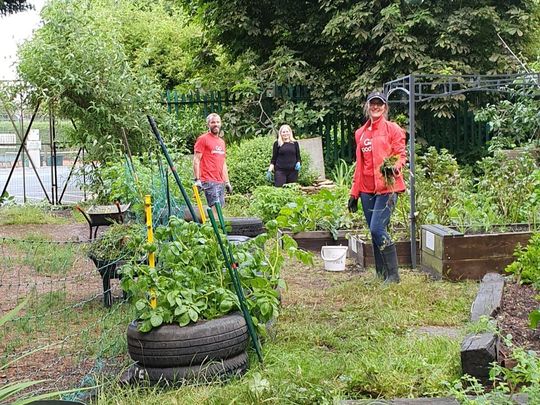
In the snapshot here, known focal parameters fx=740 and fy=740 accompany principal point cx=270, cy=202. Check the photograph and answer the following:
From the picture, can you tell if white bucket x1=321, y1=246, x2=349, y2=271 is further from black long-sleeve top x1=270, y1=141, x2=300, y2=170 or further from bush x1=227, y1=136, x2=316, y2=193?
bush x1=227, y1=136, x2=316, y2=193

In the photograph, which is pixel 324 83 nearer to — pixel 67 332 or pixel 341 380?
pixel 67 332

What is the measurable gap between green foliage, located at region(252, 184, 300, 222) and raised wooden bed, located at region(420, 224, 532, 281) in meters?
2.99

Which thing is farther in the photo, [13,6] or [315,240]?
[13,6]

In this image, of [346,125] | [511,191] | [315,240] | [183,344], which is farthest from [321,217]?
[346,125]

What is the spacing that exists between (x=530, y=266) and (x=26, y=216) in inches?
399

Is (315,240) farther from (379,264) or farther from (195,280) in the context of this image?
(195,280)

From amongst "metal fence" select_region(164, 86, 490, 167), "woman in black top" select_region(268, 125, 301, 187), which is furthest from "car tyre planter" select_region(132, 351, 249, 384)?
"metal fence" select_region(164, 86, 490, 167)

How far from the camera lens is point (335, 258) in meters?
7.80

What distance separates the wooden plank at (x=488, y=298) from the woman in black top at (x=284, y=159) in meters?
5.80

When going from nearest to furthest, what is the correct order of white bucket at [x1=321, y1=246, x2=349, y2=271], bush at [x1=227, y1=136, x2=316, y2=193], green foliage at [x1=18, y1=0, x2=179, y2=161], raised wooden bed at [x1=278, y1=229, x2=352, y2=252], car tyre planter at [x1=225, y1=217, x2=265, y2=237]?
car tyre planter at [x1=225, y1=217, x2=265, y2=237], white bucket at [x1=321, y1=246, x2=349, y2=271], raised wooden bed at [x1=278, y1=229, x2=352, y2=252], green foliage at [x1=18, y1=0, x2=179, y2=161], bush at [x1=227, y1=136, x2=316, y2=193]

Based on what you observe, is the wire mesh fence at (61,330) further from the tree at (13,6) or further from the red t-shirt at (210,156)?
the tree at (13,6)

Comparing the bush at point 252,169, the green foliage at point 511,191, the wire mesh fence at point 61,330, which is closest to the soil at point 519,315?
the green foliage at point 511,191

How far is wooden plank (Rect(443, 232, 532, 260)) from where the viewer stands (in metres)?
6.88

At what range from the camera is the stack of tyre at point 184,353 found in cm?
404
